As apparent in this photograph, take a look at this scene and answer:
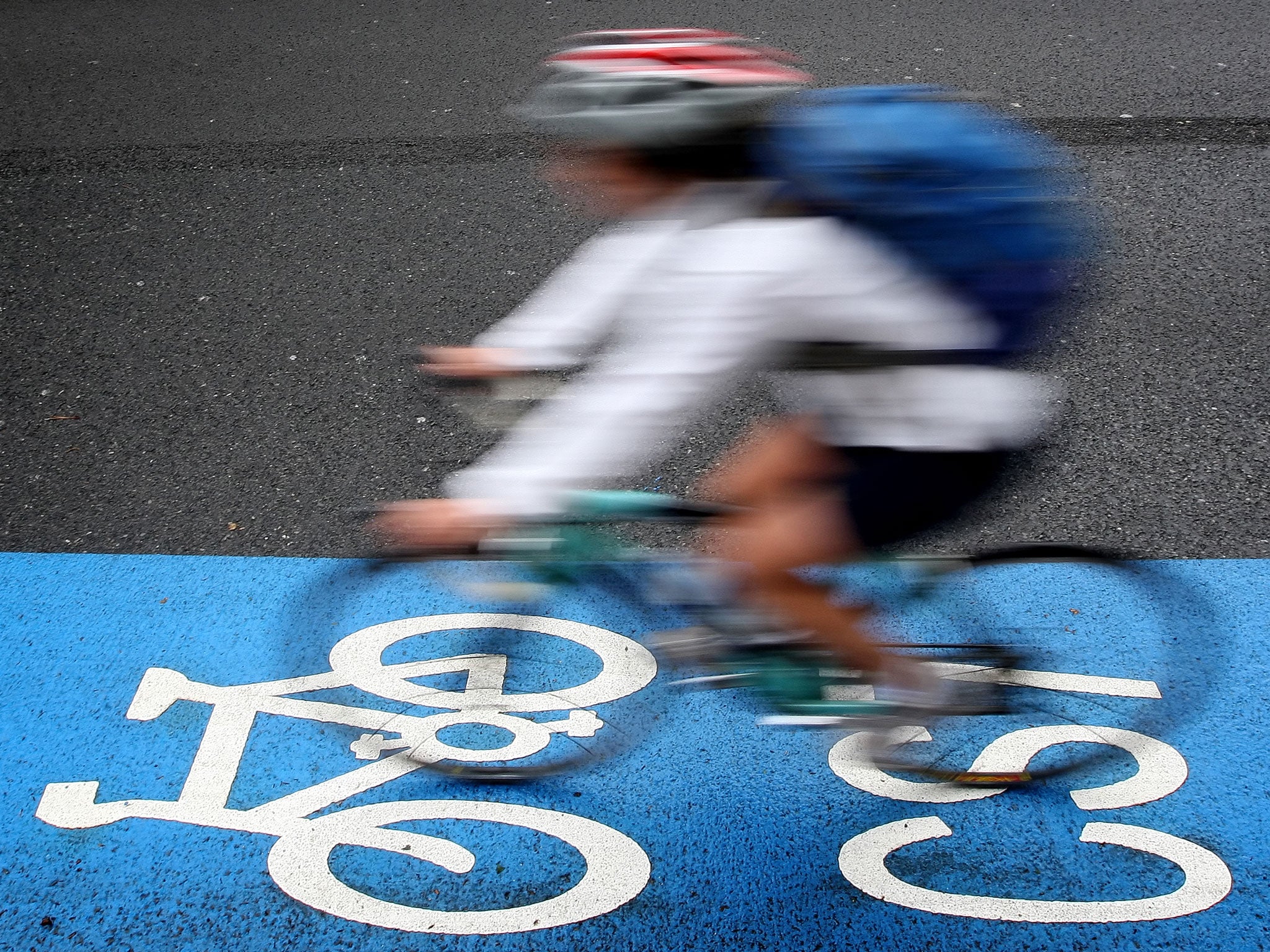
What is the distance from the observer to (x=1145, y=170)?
17.0 ft

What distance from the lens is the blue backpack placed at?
195 cm

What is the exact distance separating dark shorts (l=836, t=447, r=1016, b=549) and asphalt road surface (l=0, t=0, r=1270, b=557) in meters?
0.22

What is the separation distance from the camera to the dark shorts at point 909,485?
2188 millimetres

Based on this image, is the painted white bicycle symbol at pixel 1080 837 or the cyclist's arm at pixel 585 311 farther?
the painted white bicycle symbol at pixel 1080 837

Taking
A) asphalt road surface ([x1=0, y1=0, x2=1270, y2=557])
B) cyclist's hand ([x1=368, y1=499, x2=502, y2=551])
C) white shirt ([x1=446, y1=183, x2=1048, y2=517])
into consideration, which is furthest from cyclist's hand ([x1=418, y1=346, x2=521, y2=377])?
asphalt road surface ([x1=0, y1=0, x2=1270, y2=557])

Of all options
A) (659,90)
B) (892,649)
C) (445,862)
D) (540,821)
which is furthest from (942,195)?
(445,862)

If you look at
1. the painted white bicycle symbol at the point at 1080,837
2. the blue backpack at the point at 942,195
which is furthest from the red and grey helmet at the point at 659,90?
the painted white bicycle symbol at the point at 1080,837

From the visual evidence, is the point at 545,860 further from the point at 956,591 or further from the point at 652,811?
the point at 956,591

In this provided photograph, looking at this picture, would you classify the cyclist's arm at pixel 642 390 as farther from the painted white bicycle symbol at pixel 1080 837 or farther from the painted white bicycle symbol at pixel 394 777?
the painted white bicycle symbol at pixel 1080 837

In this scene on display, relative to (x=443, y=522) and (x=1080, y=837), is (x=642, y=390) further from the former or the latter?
(x=1080, y=837)

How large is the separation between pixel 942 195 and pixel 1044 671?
172 centimetres

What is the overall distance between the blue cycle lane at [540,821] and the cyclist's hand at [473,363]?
0.81 m

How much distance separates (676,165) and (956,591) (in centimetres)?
161

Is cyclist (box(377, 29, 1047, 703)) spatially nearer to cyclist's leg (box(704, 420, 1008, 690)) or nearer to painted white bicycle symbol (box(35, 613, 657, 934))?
cyclist's leg (box(704, 420, 1008, 690))
